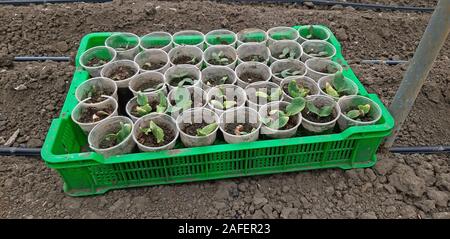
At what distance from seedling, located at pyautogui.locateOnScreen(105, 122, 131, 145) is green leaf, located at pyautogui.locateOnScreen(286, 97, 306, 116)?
3.00ft

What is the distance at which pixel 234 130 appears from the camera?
6.55 ft

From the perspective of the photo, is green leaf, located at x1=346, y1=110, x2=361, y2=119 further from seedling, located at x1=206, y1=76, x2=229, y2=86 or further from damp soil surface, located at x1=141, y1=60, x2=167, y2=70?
damp soil surface, located at x1=141, y1=60, x2=167, y2=70

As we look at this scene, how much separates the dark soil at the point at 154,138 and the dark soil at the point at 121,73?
19.9 inches

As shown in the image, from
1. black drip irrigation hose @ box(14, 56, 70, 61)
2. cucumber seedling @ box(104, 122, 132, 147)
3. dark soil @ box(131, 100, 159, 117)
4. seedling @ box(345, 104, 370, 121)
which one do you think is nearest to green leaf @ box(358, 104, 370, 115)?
seedling @ box(345, 104, 370, 121)

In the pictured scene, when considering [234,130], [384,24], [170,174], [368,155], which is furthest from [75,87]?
[384,24]

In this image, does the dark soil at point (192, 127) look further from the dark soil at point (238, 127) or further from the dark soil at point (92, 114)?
the dark soil at point (92, 114)

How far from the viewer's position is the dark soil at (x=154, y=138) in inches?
76.9

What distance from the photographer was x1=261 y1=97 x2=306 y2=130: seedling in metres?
1.98

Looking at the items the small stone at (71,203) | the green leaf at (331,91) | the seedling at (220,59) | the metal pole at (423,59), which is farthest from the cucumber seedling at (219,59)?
the small stone at (71,203)

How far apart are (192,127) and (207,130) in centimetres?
13

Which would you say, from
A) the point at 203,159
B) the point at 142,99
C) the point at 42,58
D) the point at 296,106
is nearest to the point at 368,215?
the point at 296,106

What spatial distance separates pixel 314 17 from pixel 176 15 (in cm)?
127

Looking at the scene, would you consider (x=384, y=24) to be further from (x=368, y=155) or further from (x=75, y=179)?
(x=75, y=179)

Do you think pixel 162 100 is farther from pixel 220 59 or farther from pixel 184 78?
pixel 220 59
